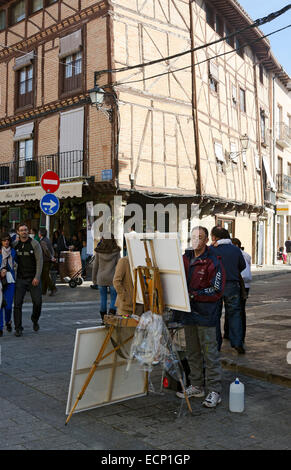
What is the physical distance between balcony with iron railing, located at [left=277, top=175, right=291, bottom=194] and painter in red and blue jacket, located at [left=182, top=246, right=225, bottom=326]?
2640 cm

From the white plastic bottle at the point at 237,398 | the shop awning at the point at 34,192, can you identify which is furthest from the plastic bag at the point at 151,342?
the shop awning at the point at 34,192

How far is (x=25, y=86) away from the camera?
2069 cm

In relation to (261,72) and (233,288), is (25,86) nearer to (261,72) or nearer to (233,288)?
(261,72)

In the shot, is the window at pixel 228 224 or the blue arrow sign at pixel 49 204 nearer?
the blue arrow sign at pixel 49 204

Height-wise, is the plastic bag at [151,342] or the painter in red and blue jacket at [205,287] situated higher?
the painter in red and blue jacket at [205,287]

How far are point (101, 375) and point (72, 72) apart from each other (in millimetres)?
16214

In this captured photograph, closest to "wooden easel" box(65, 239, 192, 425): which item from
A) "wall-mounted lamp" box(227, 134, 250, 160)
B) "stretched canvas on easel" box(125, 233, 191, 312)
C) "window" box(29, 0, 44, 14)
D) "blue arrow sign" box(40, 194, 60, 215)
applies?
"stretched canvas on easel" box(125, 233, 191, 312)

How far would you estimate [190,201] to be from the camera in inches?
777

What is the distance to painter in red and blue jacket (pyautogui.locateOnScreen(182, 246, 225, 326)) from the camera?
4477mm

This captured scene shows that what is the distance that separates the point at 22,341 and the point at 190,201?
13.4m

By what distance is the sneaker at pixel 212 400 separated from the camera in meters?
4.35

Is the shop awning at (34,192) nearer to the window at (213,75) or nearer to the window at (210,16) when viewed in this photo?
the window at (213,75)

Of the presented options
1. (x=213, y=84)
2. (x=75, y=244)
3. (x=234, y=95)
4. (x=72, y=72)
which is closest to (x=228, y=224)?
(x=234, y=95)

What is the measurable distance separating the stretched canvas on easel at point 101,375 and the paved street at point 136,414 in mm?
92
